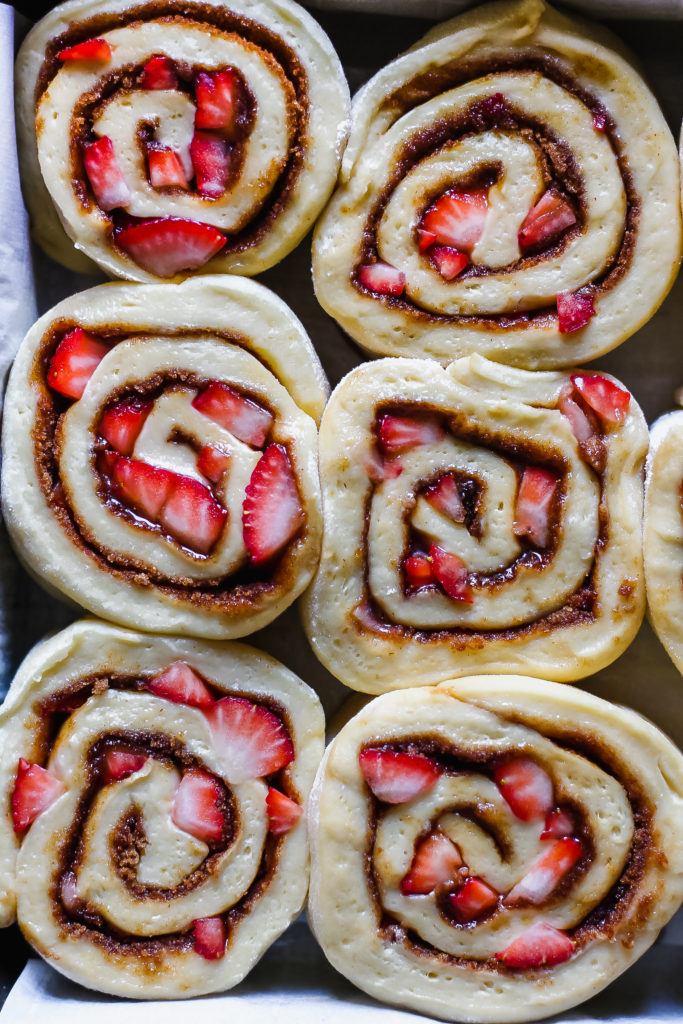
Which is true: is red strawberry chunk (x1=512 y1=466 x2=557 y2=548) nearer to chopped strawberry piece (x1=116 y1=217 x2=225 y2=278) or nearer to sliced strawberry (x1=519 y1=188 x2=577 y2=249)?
sliced strawberry (x1=519 y1=188 x2=577 y2=249)

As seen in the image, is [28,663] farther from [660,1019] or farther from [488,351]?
[660,1019]

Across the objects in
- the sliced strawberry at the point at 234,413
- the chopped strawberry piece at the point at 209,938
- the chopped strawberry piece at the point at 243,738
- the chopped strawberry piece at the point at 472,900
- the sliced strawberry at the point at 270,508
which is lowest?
the chopped strawberry piece at the point at 209,938

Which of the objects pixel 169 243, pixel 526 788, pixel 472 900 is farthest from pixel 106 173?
pixel 472 900

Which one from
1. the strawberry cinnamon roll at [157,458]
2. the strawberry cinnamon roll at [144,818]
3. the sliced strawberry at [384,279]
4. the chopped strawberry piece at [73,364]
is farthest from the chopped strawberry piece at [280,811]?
the sliced strawberry at [384,279]

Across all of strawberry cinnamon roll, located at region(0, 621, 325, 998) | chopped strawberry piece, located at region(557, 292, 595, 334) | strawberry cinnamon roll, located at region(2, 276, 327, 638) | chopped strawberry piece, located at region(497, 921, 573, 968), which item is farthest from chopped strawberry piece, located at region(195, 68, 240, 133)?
chopped strawberry piece, located at region(497, 921, 573, 968)

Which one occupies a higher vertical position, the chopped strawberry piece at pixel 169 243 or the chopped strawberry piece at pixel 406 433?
the chopped strawberry piece at pixel 169 243

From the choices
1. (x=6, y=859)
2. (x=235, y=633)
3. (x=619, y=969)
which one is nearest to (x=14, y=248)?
(x=235, y=633)

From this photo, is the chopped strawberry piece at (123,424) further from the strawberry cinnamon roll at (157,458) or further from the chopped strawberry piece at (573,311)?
the chopped strawberry piece at (573,311)
